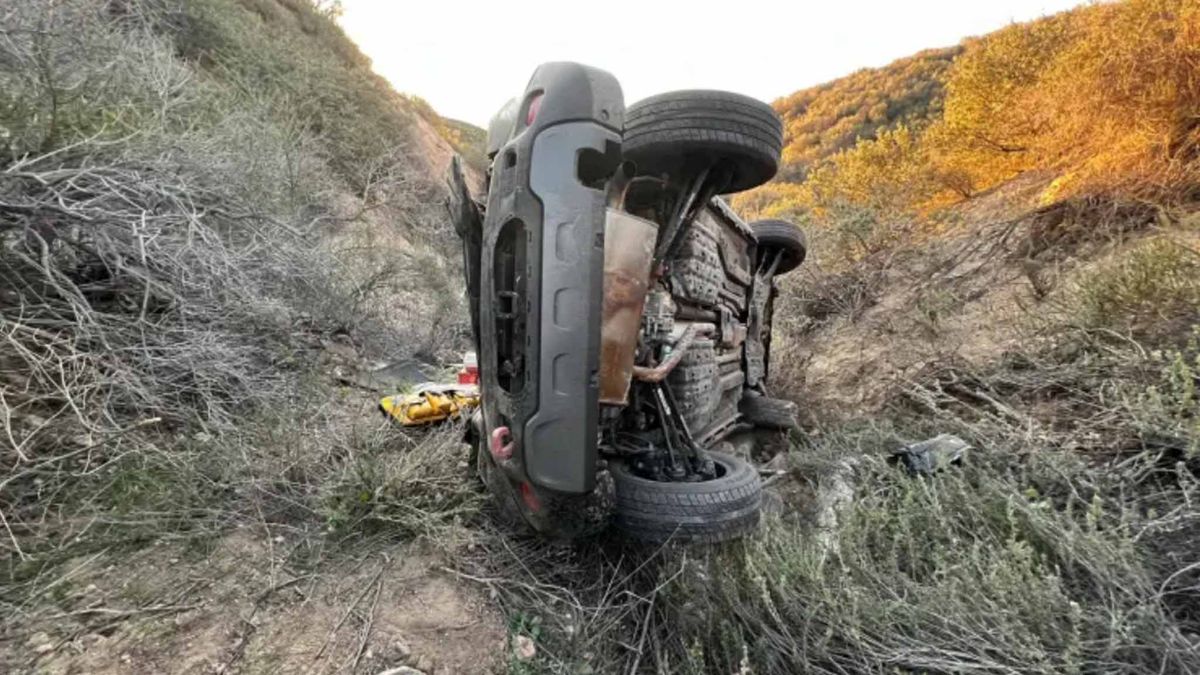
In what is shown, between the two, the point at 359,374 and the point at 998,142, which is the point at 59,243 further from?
the point at 998,142

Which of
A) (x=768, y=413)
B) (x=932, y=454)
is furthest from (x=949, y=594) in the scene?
(x=768, y=413)

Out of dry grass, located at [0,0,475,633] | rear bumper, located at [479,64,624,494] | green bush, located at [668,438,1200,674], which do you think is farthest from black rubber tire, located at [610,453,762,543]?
dry grass, located at [0,0,475,633]

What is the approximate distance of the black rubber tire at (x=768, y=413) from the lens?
12.0 feet

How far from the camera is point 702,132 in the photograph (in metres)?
1.77

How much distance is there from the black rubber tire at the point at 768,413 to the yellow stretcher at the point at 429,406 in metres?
2.01

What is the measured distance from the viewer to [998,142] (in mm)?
7098

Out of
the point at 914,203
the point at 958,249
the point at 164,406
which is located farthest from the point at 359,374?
the point at 914,203

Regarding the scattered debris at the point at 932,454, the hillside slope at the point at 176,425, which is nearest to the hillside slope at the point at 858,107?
the scattered debris at the point at 932,454

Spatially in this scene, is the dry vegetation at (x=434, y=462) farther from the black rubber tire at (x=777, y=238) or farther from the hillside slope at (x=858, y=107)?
the hillside slope at (x=858, y=107)

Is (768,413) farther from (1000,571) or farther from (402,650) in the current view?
(402,650)

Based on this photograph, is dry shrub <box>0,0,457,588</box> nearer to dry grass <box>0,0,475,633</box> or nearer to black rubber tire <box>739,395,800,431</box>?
dry grass <box>0,0,475,633</box>

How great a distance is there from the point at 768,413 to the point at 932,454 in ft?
4.50

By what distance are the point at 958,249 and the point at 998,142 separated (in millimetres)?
2448

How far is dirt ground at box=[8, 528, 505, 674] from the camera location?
129cm
